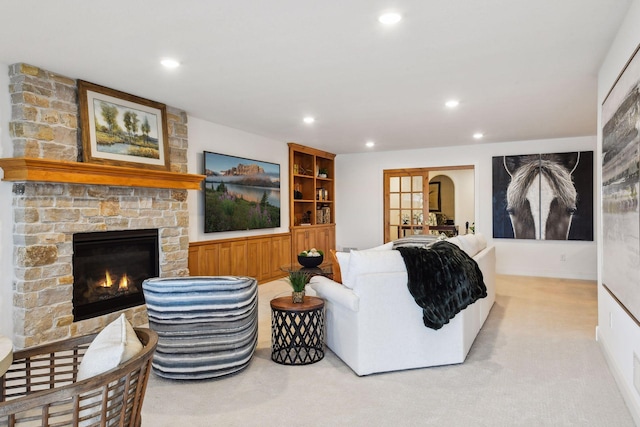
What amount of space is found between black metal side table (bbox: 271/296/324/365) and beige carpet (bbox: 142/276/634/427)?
0.33 feet

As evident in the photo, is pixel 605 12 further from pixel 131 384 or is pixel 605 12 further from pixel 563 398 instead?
pixel 131 384

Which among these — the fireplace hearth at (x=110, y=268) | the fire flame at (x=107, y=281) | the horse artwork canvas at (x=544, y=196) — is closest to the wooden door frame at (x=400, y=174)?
the horse artwork canvas at (x=544, y=196)

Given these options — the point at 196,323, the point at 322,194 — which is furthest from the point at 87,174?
the point at 322,194

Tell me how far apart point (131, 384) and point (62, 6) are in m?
2.32

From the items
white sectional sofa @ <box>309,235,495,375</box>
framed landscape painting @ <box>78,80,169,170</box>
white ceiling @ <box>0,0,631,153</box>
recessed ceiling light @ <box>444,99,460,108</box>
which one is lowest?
white sectional sofa @ <box>309,235,495,375</box>

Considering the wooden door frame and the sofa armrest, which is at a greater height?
the wooden door frame

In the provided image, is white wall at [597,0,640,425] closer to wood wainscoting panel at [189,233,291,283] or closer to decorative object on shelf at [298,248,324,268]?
decorative object on shelf at [298,248,324,268]

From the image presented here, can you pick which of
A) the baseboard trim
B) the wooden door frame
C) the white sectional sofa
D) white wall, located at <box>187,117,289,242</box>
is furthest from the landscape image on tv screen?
the baseboard trim

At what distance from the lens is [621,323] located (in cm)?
291

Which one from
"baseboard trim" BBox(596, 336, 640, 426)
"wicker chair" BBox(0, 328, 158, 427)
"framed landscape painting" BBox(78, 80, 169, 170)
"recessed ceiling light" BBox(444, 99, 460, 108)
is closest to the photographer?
"wicker chair" BBox(0, 328, 158, 427)

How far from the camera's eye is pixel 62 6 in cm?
255

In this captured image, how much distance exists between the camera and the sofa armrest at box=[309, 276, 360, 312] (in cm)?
311

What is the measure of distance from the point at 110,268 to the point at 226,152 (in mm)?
2397

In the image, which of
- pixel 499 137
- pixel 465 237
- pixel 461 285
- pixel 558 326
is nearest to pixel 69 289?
pixel 461 285
